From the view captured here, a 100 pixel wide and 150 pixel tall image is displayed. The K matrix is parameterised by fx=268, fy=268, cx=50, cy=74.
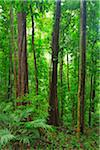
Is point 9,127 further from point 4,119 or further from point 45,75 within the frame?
point 45,75

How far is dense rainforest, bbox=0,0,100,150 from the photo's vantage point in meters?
5.55

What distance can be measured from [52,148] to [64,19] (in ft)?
23.1

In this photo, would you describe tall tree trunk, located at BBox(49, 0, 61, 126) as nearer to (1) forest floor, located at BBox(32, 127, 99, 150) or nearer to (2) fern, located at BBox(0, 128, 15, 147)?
(1) forest floor, located at BBox(32, 127, 99, 150)

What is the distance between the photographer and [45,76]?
16969 mm

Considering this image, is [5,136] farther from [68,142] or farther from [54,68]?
[54,68]

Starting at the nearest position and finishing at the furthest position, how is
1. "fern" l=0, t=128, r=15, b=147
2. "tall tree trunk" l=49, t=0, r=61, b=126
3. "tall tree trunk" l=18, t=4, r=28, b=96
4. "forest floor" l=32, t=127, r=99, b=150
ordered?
"fern" l=0, t=128, r=15, b=147
"tall tree trunk" l=18, t=4, r=28, b=96
"forest floor" l=32, t=127, r=99, b=150
"tall tree trunk" l=49, t=0, r=61, b=126

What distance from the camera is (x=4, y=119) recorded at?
5734 mm

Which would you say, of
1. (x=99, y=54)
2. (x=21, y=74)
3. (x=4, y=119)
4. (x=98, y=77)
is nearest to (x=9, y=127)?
(x=4, y=119)

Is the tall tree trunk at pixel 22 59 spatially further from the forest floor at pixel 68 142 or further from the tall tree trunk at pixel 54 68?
the tall tree trunk at pixel 54 68

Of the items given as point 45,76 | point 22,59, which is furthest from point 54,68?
point 45,76

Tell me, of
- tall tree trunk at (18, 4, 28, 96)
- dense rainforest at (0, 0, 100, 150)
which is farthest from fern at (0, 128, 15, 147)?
tall tree trunk at (18, 4, 28, 96)

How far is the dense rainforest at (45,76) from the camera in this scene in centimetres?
555

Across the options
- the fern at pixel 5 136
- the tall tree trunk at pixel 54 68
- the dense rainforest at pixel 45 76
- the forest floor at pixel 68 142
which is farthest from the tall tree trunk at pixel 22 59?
the fern at pixel 5 136

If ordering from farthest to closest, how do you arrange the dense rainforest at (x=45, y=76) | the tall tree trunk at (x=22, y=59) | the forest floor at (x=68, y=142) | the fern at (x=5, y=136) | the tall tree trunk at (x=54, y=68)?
1. the tall tree trunk at (x=54, y=68)
2. the forest floor at (x=68, y=142)
3. the tall tree trunk at (x=22, y=59)
4. the dense rainforest at (x=45, y=76)
5. the fern at (x=5, y=136)
